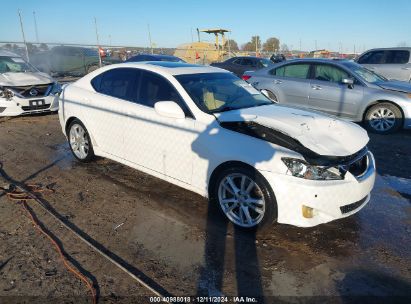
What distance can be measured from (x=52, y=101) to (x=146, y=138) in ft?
19.6

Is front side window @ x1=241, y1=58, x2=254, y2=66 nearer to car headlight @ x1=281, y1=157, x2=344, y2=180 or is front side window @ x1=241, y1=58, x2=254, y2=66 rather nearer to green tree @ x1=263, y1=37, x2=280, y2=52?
car headlight @ x1=281, y1=157, x2=344, y2=180

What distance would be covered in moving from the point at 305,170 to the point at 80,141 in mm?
3777

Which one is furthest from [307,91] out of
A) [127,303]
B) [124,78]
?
[127,303]

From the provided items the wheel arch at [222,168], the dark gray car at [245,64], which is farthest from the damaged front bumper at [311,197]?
the dark gray car at [245,64]

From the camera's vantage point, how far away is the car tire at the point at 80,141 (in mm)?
5507

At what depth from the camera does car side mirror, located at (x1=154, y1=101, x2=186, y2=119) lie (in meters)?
4.04

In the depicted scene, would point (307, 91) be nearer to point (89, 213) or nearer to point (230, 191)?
point (230, 191)

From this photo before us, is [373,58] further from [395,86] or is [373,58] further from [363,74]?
[395,86]

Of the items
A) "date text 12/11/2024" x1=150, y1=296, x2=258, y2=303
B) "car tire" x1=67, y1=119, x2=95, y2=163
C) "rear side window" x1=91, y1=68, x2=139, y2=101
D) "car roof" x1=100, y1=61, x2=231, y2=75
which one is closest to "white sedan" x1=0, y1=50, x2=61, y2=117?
"car tire" x1=67, y1=119, x2=95, y2=163

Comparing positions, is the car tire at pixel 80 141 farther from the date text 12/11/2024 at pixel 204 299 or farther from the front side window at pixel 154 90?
the date text 12/11/2024 at pixel 204 299

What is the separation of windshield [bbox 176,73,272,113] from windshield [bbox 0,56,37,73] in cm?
737

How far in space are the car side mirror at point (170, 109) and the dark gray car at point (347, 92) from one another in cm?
526

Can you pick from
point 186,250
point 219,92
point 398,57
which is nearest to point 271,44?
point 398,57

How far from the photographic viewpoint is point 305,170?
3338 mm
